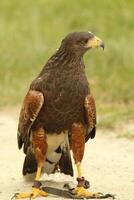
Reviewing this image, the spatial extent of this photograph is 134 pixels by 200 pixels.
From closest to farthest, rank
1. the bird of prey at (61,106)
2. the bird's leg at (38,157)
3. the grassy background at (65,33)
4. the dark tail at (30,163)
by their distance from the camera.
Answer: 1. the bird of prey at (61,106)
2. the bird's leg at (38,157)
3. the dark tail at (30,163)
4. the grassy background at (65,33)

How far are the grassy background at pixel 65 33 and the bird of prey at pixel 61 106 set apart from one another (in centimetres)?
323

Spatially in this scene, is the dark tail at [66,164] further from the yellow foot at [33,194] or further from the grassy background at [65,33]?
the grassy background at [65,33]

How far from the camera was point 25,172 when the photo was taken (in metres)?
7.13

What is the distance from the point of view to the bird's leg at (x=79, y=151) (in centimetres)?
673

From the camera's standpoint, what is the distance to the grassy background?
1141 cm

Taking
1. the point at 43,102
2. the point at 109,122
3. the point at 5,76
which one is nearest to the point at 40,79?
the point at 43,102

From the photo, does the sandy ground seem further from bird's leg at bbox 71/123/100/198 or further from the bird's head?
the bird's head

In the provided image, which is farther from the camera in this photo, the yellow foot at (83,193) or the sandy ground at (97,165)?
the sandy ground at (97,165)

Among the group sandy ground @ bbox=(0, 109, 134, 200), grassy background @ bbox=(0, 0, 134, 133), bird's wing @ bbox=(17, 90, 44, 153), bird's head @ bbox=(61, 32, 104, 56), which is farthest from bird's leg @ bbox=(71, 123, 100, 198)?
grassy background @ bbox=(0, 0, 134, 133)

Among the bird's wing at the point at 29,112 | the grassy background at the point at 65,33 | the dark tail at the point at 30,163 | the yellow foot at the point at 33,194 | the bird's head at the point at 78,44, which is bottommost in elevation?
the yellow foot at the point at 33,194

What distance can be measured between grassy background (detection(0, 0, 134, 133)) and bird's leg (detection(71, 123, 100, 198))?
312 centimetres

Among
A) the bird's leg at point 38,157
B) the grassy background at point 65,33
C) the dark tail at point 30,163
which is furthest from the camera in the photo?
the grassy background at point 65,33

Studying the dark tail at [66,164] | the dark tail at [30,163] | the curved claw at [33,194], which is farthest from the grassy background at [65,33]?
the curved claw at [33,194]

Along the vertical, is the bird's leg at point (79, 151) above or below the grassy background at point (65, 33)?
below
